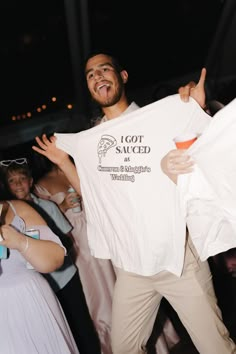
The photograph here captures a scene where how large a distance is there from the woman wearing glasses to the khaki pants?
13.1 inches

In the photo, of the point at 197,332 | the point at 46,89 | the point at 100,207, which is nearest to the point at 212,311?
the point at 197,332

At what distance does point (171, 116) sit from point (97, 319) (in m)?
1.72

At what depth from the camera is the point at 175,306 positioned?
1983 millimetres

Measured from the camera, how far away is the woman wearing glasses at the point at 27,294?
5.55 feet

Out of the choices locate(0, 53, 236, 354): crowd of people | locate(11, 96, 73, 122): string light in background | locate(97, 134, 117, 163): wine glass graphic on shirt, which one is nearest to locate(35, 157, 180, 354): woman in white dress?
locate(0, 53, 236, 354): crowd of people

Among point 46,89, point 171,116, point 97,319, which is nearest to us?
point 171,116

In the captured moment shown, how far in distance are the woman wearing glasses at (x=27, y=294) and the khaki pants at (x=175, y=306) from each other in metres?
0.33

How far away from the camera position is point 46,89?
7.25 m

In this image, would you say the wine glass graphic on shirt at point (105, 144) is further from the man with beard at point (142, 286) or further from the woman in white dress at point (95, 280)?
the woman in white dress at point (95, 280)

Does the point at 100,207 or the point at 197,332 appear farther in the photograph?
the point at 100,207

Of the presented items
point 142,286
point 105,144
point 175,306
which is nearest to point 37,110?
point 105,144

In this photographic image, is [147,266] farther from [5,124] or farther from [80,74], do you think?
[5,124]

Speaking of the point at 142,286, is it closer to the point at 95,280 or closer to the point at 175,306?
the point at 175,306

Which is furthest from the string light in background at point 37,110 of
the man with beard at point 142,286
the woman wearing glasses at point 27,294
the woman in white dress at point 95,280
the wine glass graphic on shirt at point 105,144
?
the woman wearing glasses at point 27,294
